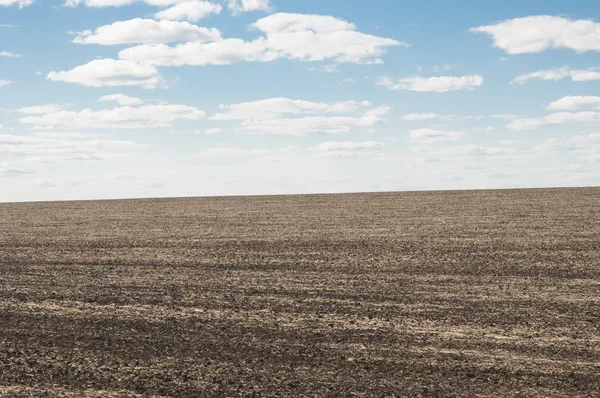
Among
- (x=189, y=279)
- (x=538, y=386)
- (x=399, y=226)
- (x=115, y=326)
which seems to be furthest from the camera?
(x=399, y=226)

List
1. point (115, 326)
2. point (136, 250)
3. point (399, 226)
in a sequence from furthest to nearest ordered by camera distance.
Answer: point (399, 226) < point (136, 250) < point (115, 326)

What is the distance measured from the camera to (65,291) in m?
12.1

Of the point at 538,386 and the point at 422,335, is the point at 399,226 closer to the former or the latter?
the point at 422,335

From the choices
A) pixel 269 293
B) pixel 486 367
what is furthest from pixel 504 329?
pixel 269 293

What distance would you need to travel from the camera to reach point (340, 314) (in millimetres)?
10008

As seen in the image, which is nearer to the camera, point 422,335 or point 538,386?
point 538,386

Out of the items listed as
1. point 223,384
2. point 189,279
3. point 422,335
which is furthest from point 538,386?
point 189,279

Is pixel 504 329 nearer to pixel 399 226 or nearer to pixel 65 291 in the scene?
pixel 65 291

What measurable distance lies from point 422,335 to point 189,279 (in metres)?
5.56

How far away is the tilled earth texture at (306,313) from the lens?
722cm

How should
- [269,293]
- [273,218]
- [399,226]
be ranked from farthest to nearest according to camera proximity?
[273,218], [399,226], [269,293]

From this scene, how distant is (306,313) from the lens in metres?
10.0

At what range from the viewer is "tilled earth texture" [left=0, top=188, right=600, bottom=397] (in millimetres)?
7219

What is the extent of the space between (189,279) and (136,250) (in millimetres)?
4676
